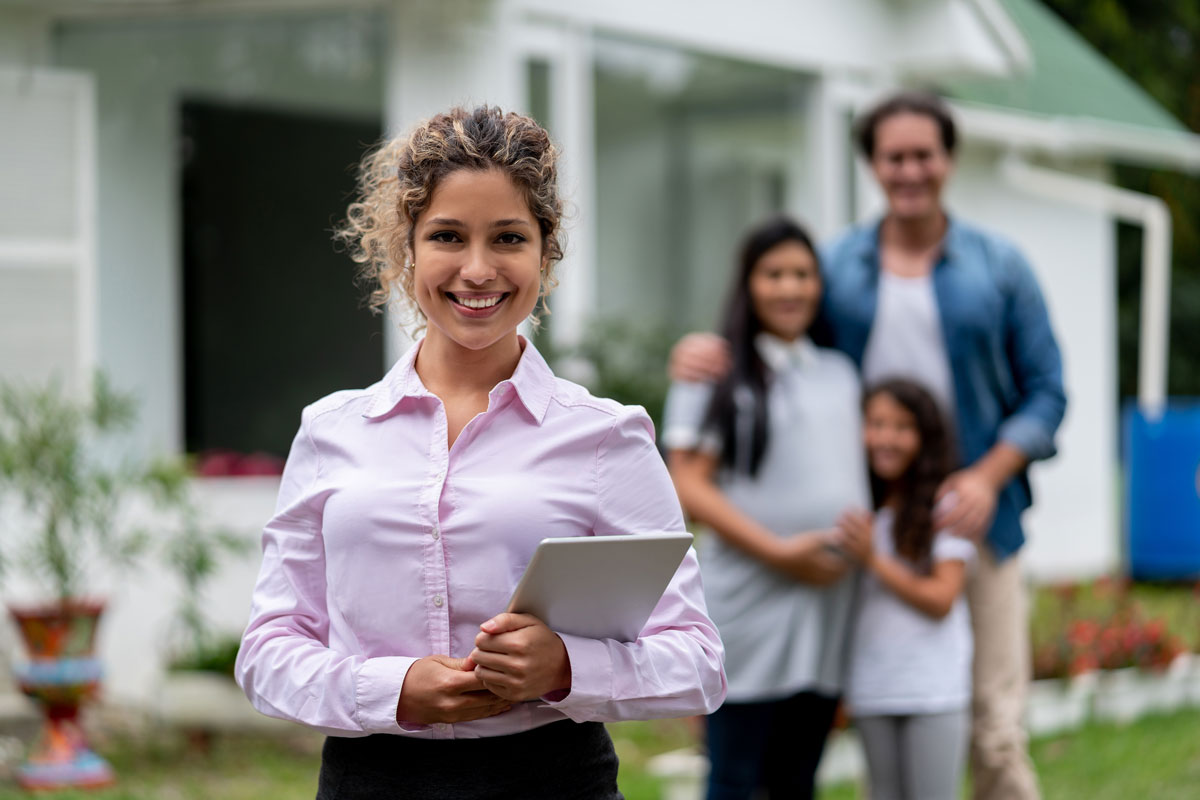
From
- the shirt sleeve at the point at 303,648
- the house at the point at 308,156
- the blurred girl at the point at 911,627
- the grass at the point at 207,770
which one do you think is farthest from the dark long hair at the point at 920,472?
the house at the point at 308,156

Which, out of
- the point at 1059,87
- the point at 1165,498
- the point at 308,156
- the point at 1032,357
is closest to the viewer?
the point at 1032,357

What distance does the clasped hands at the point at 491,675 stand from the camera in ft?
6.36

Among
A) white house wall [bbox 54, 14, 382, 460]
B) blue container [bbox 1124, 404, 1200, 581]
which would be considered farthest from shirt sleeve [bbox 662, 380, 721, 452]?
blue container [bbox 1124, 404, 1200, 581]

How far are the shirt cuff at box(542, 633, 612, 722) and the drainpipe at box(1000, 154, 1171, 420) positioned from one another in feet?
31.1

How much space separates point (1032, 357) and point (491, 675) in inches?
95.7

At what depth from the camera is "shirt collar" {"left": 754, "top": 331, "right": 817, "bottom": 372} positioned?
3.94 meters

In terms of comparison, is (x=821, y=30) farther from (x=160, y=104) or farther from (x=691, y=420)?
(x=691, y=420)

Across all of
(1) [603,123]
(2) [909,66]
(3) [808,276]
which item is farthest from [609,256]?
(3) [808,276]

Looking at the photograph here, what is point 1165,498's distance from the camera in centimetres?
1080

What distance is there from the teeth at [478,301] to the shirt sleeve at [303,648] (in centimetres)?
27

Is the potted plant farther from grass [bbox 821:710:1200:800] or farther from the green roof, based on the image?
the green roof

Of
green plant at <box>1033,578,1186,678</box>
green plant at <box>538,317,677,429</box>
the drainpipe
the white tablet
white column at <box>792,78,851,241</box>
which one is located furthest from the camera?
the drainpipe

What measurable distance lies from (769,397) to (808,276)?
1.07ft

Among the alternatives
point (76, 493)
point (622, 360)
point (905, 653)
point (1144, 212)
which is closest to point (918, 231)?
point (905, 653)
